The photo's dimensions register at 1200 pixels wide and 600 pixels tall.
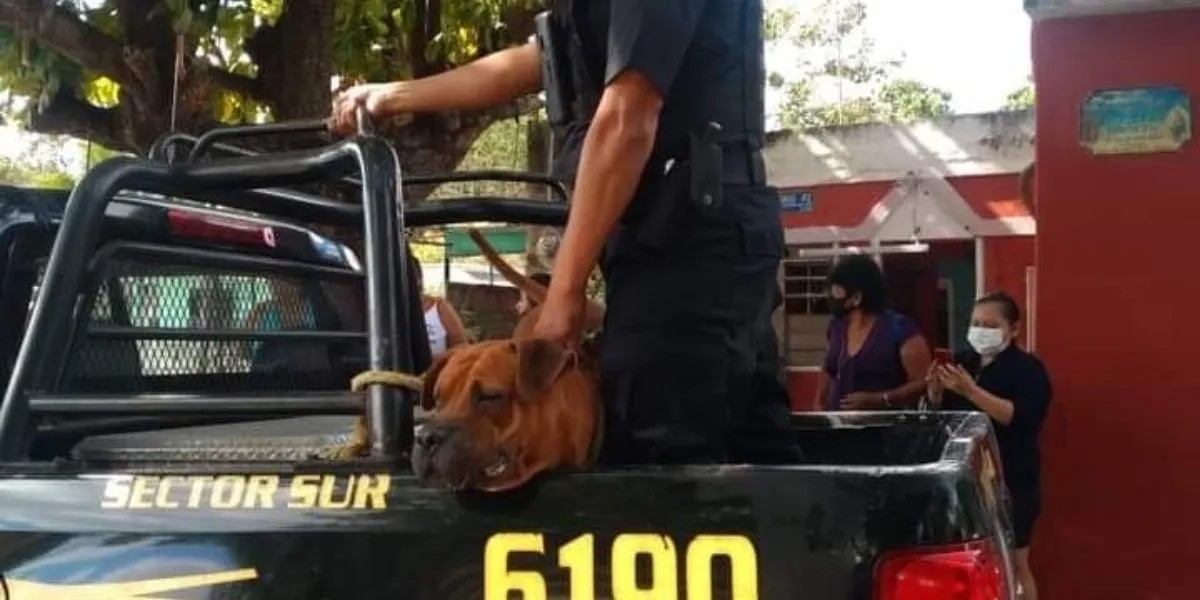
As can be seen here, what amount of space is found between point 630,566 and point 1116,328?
3.94 metres

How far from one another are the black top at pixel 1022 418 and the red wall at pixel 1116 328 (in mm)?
225

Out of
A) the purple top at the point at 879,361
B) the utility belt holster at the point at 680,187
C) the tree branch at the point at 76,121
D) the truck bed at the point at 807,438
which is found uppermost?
the tree branch at the point at 76,121

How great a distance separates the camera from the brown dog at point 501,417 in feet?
6.71

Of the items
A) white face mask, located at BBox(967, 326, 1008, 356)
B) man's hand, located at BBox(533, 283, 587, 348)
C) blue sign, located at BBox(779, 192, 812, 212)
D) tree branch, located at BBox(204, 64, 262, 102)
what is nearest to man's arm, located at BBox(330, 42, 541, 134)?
man's hand, located at BBox(533, 283, 587, 348)

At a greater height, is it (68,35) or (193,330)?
(68,35)

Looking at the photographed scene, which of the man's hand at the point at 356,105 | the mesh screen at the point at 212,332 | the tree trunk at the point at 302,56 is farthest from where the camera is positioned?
the tree trunk at the point at 302,56

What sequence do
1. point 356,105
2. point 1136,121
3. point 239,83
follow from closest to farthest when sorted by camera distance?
1. point 356,105
2. point 1136,121
3. point 239,83

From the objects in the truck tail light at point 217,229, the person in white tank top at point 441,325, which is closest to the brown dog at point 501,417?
the truck tail light at point 217,229

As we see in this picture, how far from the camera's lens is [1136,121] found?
212 inches

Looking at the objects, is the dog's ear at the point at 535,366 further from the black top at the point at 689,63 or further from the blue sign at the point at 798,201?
the blue sign at the point at 798,201

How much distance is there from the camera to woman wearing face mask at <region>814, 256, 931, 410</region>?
5.95 metres

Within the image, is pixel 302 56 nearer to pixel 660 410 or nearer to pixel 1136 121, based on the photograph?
pixel 1136 121

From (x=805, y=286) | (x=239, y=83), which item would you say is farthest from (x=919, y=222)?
(x=239, y=83)

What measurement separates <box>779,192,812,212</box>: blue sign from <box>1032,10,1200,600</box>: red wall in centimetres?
631
